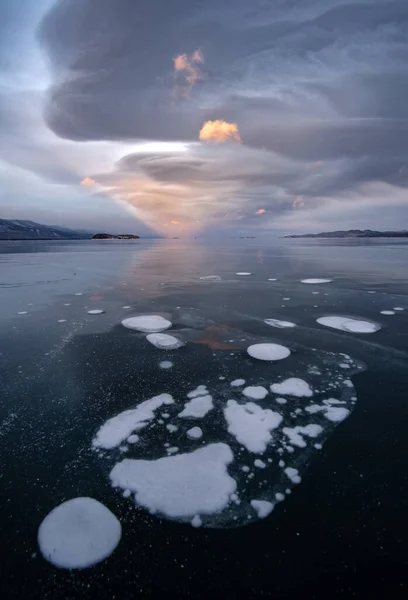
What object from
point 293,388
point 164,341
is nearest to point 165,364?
point 164,341

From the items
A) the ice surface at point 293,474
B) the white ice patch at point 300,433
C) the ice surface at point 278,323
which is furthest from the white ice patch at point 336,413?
the ice surface at point 278,323

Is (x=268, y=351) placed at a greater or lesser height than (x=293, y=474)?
greater

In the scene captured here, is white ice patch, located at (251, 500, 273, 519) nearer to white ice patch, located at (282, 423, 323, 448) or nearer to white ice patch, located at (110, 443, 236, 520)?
white ice patch, located at (110, 443, 236, 520)

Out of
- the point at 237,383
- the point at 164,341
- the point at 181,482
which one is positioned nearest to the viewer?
the point at 181,482

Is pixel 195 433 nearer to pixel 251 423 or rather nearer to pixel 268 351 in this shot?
pixel 251 423

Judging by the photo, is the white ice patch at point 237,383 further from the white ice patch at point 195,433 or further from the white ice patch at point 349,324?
the white ice patch at point 349,324

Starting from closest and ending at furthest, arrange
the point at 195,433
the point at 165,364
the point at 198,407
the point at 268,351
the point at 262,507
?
the point at 262,507, the point at 195,433, the point at 198,407, the point at 165,364, the point at 268,351

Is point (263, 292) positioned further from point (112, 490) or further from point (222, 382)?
point (112, 490)
